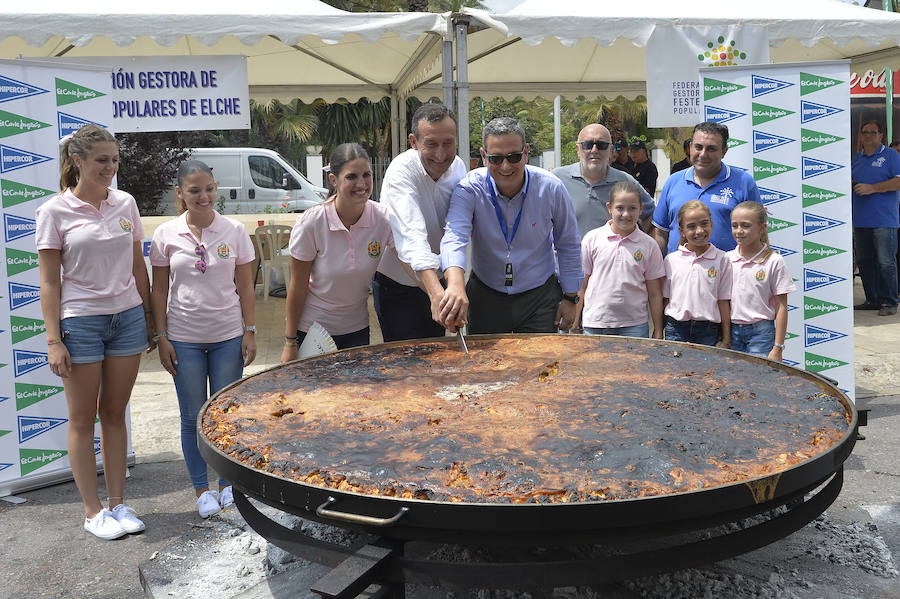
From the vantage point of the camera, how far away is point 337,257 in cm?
382

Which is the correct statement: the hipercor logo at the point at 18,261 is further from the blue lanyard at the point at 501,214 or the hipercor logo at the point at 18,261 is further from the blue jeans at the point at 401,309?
the blue lanyard at the point at 501,214

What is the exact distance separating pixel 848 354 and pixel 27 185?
16.1ft

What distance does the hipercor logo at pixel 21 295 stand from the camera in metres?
4.36

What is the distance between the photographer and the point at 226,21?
5.79 meters

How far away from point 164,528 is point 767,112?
13.6ft

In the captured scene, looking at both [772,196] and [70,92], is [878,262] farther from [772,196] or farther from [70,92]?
[70,92]

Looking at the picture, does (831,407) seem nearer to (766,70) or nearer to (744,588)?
(744,588)

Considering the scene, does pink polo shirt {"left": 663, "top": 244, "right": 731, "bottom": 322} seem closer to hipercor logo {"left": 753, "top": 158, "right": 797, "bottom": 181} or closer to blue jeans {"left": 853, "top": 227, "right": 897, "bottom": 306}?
hipercor logo {"left": 753, "top": 158, "right": 797, "bottom": 181}

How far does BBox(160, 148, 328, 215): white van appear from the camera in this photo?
1392 centimetres

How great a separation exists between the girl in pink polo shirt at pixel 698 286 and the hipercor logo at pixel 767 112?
1092 millimetres

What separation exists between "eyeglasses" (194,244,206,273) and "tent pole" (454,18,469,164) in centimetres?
253

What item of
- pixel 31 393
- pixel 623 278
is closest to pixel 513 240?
pixel 623 278

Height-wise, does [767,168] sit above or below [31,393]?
above

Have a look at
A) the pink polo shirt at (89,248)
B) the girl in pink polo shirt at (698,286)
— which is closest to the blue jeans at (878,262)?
the girl in pink polo shirt at (698,286)
